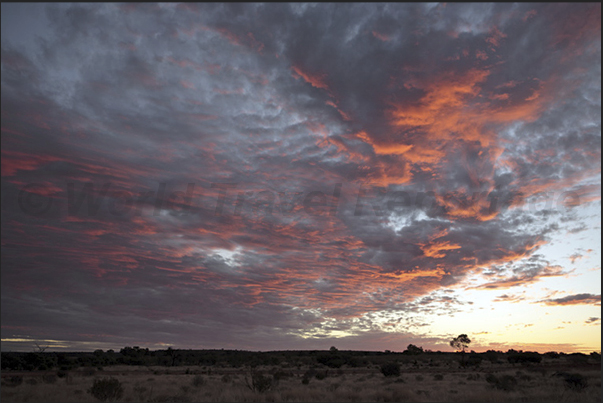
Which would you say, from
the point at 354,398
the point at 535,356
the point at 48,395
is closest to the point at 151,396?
the point at 48,395

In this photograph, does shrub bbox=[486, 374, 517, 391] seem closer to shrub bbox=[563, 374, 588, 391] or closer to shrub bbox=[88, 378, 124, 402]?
shrub bbox=[563, 374, 588, 391]

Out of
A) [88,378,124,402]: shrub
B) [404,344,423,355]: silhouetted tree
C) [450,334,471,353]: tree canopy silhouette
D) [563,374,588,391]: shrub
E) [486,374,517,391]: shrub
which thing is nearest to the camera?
[88,378,124,402]: shrub

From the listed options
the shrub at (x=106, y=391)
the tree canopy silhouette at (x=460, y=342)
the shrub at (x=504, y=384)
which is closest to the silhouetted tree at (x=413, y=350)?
the tree canopy silhouette at (x=460, y=342)

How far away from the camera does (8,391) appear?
91.9ft

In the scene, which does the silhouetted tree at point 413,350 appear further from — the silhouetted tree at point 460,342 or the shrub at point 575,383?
the shrub at point 575,383

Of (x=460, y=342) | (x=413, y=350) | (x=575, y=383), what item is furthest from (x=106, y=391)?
(x=413, y=350)

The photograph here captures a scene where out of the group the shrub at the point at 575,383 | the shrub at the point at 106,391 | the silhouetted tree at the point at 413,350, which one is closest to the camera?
the shrub at the point at 106,391

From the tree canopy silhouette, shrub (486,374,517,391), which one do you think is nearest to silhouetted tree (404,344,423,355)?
the tree canopy silhouette

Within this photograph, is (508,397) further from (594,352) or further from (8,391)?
(594,352)

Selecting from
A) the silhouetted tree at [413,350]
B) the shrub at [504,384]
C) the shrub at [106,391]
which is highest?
the silhouetted tree at [413,350]

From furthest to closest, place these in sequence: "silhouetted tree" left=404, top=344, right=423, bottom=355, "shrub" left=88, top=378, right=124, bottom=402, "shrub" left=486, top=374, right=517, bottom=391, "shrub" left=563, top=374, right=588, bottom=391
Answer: "silhouetted tree" left=404, top=344, right=423, bottom=355 → "shrub" left=486, top=374, right=517, bottom=391 → "shrub" left=563, top=374, right=588, bottom=391 → "shrub" left=88, top=378, right=124, bottom=402

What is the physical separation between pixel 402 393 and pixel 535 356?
78084 mm

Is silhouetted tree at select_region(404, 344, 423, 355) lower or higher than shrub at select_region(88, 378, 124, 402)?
higher

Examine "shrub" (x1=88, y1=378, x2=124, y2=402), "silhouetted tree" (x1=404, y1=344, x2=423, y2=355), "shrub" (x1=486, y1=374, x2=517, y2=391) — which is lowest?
"shrub" (x1=88, y1=378, x2=124, y2=402)
